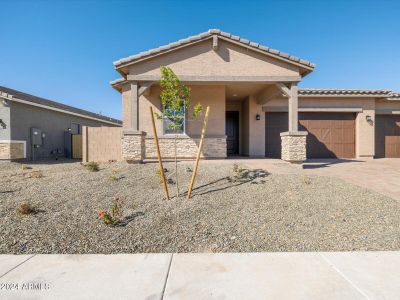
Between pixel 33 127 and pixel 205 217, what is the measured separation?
15773 millimetres

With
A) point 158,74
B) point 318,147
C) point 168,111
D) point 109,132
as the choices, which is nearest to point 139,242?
point 168,111

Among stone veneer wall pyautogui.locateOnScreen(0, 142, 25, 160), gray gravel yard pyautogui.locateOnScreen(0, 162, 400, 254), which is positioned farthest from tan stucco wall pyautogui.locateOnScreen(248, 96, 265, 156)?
stone veneer wall pyautogui.locateOnScreen(0, 142, 25, 160)

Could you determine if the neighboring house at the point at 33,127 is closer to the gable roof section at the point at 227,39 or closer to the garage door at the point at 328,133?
the gable roof section at the point at 227,39


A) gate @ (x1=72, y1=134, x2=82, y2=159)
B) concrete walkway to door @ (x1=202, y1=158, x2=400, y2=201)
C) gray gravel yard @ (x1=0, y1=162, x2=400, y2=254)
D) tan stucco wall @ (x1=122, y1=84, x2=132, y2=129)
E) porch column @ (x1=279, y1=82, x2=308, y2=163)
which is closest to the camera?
gray gravel yard @ (x1=0, y1=162, x2=400, y2=254)

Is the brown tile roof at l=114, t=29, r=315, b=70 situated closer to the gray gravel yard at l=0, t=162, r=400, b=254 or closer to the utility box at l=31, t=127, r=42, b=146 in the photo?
the gray gravel yard at l=0, t=162, r=400, b=254

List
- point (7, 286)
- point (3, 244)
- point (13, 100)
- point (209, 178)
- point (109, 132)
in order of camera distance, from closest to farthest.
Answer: point (7, 286) → point (3, 244) → point (209, 178) → point (109, 132) → point (13, 100)

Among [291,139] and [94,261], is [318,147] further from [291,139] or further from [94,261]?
[94,261]

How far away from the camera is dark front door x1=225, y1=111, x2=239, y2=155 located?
44.7ft

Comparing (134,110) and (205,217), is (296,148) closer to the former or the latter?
(205,217)

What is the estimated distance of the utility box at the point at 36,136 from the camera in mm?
14766

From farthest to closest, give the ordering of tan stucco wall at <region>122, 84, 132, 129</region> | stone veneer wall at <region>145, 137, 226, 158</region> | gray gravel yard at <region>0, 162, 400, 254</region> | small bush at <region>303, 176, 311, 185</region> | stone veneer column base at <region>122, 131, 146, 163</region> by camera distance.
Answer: tan stucco wall at <region>122, 84, 132, 129</region> → stone veneer wall at <region>145, 137, 226, 158</region> → stone veneer column base at <region>122, 131, 146, 163</region> → small bush at <region>303, 176, 311, 185</region> → gray gravel yard at <region>0, 162, 400, 254</region>

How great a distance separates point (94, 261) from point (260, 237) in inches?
109

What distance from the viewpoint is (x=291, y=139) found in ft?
28.7

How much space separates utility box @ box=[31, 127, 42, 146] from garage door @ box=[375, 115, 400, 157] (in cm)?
2214
